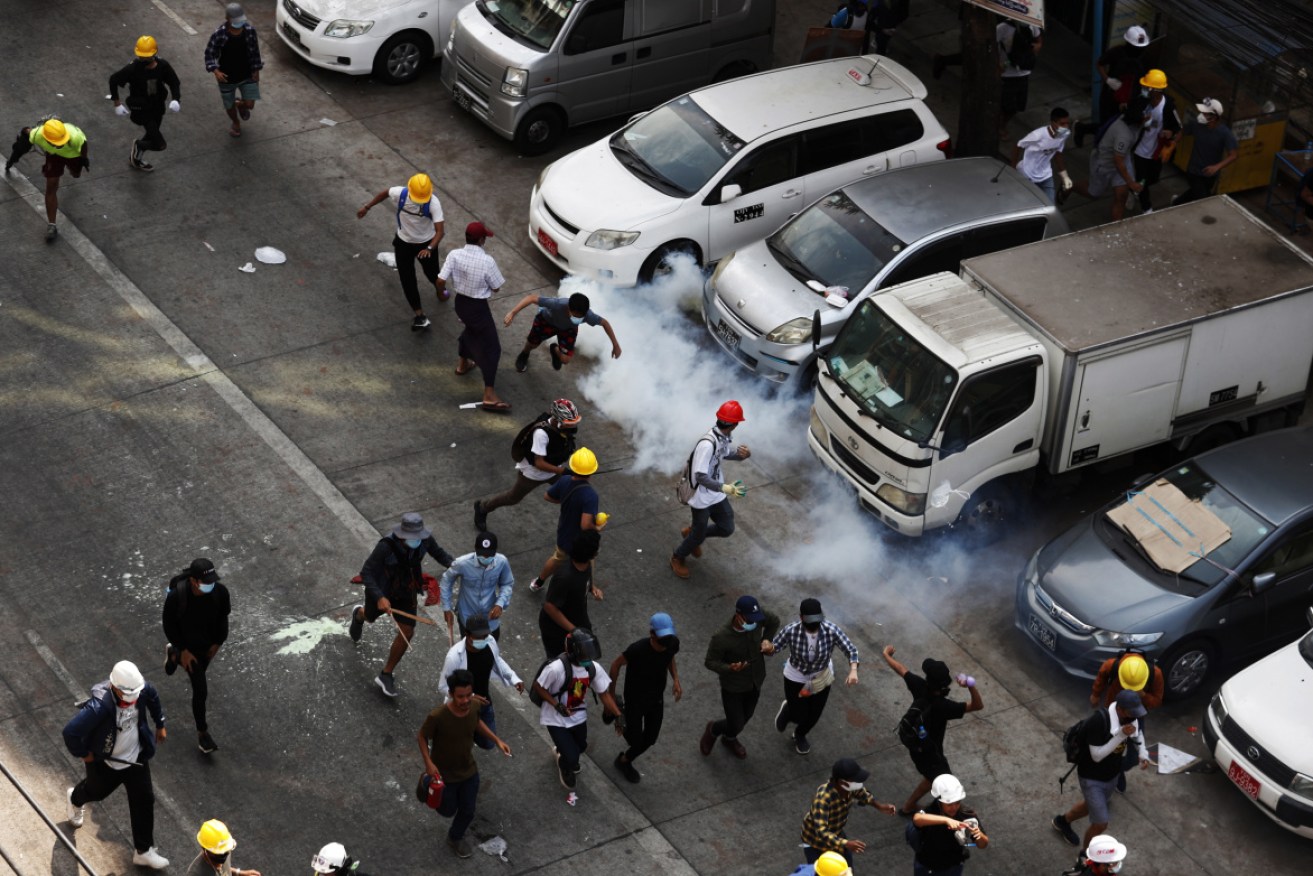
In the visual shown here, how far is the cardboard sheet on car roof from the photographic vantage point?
1337 centimetres

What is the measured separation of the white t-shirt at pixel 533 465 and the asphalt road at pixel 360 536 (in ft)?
2.38

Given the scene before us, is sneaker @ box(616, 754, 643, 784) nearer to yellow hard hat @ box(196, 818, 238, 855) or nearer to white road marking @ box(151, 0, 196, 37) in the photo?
yellow hard hat @ box(196, 818, 238, 855)

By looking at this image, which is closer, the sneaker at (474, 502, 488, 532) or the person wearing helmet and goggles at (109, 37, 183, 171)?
the sneaker at (474, 502, 488, 532)

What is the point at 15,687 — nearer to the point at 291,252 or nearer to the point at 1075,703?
the point at 291,252

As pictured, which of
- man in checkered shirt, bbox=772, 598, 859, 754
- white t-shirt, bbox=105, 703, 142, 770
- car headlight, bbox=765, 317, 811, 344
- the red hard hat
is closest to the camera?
white t-shirt, bbox=105, 703, 142, 770

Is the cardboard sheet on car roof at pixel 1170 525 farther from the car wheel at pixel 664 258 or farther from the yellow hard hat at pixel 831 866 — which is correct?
the car wheel at pixel 664 258

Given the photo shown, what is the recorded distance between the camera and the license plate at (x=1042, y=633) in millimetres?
13414

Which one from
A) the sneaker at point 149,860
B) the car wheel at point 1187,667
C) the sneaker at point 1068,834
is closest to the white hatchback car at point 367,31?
the sneaker at point 149,860

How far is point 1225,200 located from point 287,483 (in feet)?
28.0

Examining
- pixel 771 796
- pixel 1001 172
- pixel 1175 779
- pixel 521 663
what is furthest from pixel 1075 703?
pixel 1001 172

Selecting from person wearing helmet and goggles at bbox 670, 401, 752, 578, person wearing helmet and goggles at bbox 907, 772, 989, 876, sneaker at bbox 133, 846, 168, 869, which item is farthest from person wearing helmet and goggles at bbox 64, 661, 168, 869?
person wearing helmet and goggles at bbox 907, 772, 989, 876

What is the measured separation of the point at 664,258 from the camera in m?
17.2

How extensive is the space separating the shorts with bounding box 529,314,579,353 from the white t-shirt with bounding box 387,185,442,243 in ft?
4.60

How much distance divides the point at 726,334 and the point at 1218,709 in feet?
18.7
